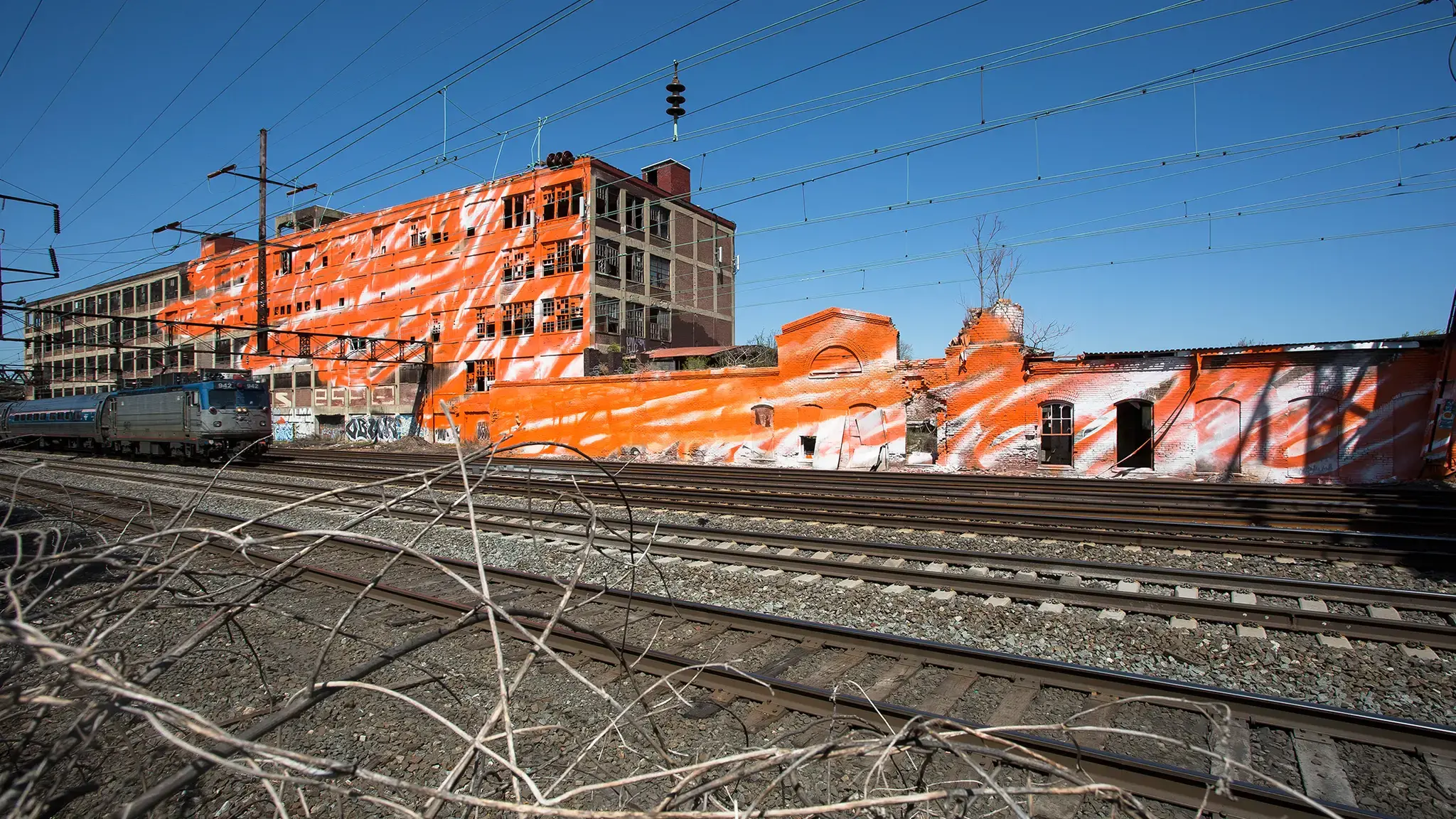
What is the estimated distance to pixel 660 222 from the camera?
4234 cm

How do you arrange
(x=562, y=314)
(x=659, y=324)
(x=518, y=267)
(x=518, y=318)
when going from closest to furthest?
(x=562, y=314), (x=518, y=318), (x=518, y=267), (x=659, y=324)

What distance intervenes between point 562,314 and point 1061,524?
97.4 feet

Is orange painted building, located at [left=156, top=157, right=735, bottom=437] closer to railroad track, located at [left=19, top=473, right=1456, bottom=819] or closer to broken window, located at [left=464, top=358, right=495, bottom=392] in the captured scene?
broken window, located at [left=464, top=358, right=495, bottom=392]

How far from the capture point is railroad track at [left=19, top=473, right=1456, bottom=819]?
3.93m

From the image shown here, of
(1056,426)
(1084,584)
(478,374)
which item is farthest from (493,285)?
(1084,584)

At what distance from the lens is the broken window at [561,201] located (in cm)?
3703

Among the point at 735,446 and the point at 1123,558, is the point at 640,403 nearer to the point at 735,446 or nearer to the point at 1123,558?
the point at 735,446

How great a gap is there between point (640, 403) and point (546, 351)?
11.1 meters

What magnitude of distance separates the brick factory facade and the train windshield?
96.5 inches

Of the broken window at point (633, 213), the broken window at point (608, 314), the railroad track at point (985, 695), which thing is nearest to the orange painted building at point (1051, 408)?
the broken window at point (608, 314)

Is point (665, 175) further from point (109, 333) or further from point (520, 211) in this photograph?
point (109, 333)

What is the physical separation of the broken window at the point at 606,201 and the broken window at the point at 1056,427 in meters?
24.1

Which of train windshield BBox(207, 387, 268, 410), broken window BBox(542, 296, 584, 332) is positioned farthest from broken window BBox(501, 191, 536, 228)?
train windshield BBox(207, 387, 268, 410)

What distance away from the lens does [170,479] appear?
64.7 ft
